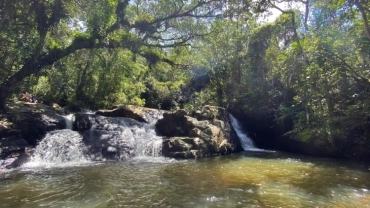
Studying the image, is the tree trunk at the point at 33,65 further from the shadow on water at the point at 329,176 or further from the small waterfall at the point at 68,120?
the shadow on water at the point at 329,176

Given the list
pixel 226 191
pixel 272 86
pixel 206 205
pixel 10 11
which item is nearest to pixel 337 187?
pixel 226 191

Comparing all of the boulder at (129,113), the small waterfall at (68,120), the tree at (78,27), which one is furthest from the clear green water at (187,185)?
the tree at (78,27)

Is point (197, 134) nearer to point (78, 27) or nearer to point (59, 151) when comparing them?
point (59, 151)

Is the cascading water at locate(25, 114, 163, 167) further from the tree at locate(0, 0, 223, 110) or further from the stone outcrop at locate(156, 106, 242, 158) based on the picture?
the tree at locate(0, 0, 223, 110)

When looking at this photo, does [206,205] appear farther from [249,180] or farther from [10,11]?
[10,11]

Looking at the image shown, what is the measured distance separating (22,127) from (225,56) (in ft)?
53.5

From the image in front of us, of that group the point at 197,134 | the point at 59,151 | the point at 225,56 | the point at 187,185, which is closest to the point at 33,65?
the point at 59,151

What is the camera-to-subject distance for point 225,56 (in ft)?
74.9

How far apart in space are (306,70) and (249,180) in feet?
22.6

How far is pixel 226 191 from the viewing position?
6719mm

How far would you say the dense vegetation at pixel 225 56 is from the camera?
36.6ft

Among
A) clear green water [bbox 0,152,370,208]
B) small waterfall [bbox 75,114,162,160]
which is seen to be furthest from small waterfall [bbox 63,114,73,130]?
clear green water [bbox 0,152,370,208]

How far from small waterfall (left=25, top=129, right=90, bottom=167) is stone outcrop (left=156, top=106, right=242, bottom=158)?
12.2ft

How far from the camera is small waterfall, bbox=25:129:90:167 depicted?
34.2 ft
